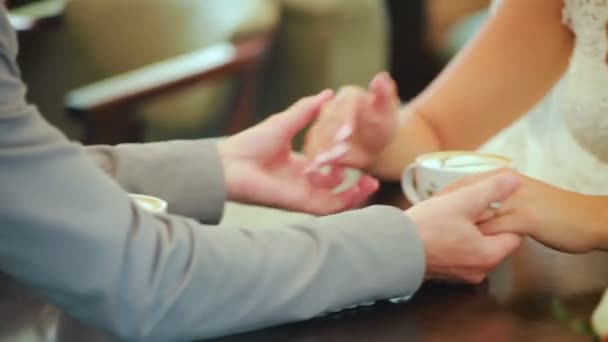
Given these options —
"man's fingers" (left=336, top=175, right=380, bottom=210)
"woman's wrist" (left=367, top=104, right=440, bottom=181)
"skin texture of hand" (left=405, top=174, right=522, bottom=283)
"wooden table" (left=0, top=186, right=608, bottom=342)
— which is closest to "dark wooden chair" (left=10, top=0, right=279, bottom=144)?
"woman's wrist" (left=367, top=104, right=440, bottom=181)

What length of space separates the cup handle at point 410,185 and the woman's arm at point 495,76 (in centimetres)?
27

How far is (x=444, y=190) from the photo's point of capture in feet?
2.80

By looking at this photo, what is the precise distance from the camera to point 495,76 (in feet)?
4.06

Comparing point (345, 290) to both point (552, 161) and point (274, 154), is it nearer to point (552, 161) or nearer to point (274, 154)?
point (274, 154)

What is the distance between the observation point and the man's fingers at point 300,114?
105cm

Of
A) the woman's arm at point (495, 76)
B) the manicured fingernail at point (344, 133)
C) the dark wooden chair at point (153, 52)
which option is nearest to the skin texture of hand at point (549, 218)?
the manicured fingernail at point (344, 133)

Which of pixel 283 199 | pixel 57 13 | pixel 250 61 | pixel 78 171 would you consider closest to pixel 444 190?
pixel 283 199

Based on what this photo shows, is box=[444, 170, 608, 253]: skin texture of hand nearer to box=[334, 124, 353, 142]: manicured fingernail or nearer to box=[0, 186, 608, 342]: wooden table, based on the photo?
box=[0, 186, 608, 342]: wooden table

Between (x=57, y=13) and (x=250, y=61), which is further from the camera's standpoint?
(x=57, y=13)

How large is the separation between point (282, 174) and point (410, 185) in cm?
19

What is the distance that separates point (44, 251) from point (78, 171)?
62 millimetres

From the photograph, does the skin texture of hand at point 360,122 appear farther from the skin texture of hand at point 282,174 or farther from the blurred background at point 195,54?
the blurred background at point 195,54

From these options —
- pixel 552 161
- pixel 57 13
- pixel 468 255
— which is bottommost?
pixel 57 13

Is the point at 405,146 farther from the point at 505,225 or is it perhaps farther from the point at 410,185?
the point at 505,225
